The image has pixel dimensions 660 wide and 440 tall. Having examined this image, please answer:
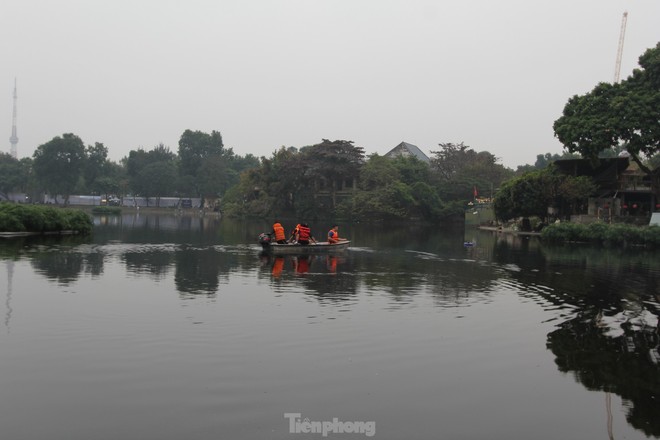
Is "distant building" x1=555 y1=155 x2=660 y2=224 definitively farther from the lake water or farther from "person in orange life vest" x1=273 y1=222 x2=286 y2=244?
the lake water

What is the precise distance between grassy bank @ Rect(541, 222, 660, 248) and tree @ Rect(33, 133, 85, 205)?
94796 millimetres

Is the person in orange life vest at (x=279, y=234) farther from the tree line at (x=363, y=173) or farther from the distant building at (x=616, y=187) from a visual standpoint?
the distant building at (x=616, y=187)

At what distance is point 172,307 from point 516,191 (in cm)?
4312

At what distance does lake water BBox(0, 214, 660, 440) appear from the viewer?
7.11 meters

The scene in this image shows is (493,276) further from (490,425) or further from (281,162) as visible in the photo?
(281,162)

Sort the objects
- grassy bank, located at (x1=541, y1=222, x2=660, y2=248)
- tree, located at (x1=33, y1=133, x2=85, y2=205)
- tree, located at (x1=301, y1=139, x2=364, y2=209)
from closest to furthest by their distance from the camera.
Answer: grassy bank, located at (x1=541, y1=222, x2=660, y2=248) → tree, located at (x1=301, y1=139, x2=364, y2=209) → tree, located at (x1=33, y1=133, x2=85, y2=205)

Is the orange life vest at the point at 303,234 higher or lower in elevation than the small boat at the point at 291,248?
higher

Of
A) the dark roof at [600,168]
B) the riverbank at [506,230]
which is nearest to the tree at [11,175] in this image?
the riverbank at [506,230]

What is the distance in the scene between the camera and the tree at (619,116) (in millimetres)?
39344

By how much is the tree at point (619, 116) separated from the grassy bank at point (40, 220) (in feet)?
122

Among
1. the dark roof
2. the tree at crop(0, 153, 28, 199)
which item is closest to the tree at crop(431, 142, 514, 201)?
the dark roof

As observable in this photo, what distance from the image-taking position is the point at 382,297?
642 inches

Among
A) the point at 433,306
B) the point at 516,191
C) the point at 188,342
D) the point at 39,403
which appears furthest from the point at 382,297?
the point at 516,191

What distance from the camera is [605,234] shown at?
4053 centimetres
